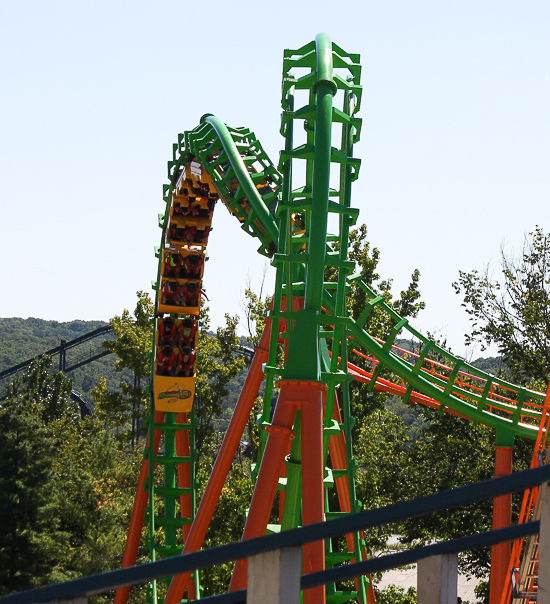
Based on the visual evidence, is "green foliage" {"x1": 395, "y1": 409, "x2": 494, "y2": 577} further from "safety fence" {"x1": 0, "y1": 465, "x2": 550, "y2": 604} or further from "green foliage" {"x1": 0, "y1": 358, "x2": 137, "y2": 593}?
"safety fence" {"x1": 0, "y1": 465, "x2": 550, "y2": 604}

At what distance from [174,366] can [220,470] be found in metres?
2.52

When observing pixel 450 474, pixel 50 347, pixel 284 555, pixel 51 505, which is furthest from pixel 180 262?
pixel 50 347

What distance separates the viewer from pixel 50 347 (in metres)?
103

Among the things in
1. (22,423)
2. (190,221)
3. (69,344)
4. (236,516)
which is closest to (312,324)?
(190,221)

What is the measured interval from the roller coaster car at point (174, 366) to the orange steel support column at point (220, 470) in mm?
2043

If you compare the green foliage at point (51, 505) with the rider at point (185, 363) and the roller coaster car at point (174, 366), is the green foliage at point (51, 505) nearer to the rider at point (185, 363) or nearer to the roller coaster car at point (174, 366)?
the roller coaster car at point (174, 366)

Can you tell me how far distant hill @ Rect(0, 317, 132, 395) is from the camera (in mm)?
95688

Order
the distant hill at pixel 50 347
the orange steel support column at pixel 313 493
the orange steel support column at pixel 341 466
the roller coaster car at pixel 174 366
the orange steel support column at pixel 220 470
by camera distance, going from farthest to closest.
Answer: the distant hill at pixel 50 347 → the roller coaster car at pixel 174 366 → the orange steel support column at pixel 220 470 → the orange steel support column at pixel 341 466 → the orange steel support column at pixel 313 493

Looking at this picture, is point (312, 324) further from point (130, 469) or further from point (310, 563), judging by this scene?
point (130, 469)

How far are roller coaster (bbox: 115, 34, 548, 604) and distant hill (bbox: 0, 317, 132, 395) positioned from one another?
209 feet

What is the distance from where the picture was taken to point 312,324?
5.64 m

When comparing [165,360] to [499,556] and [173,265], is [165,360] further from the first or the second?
[499,556]

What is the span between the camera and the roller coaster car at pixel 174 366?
10.4 meters

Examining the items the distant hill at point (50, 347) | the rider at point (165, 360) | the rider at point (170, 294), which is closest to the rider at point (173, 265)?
the rider at point (170, 294)
